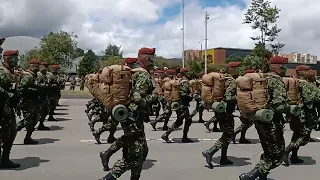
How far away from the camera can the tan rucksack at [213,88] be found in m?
7.56

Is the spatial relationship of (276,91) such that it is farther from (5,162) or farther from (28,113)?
(28,113)

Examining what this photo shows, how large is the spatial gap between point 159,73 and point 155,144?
21.2 ft

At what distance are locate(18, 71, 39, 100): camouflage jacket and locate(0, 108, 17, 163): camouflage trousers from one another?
2.10 m

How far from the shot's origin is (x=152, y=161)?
7.94 metres

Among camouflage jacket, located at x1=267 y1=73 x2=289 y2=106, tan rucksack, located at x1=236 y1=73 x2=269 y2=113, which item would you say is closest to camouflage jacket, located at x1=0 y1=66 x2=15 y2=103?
tan rucksack, located at x1=236 y1=73 x2=269 y2=113

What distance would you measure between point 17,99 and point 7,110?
0.52 m

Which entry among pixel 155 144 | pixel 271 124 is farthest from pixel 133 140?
pixel 155 144

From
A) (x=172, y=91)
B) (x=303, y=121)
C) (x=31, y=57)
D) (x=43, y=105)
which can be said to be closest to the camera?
(x=303, y=121)

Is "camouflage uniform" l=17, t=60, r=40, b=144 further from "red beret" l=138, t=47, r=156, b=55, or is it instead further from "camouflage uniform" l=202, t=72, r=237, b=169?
"red beret" l=138, t=47, r=156, b=55

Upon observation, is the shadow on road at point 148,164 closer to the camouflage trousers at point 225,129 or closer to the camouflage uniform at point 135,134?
the camouflage trousers at point 225,129

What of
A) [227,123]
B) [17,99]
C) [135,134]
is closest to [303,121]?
[227,123]

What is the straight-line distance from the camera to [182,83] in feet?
35.6

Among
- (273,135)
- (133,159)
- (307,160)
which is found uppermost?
(273,135)

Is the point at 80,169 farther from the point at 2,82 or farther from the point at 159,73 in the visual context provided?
the point at 159,73
